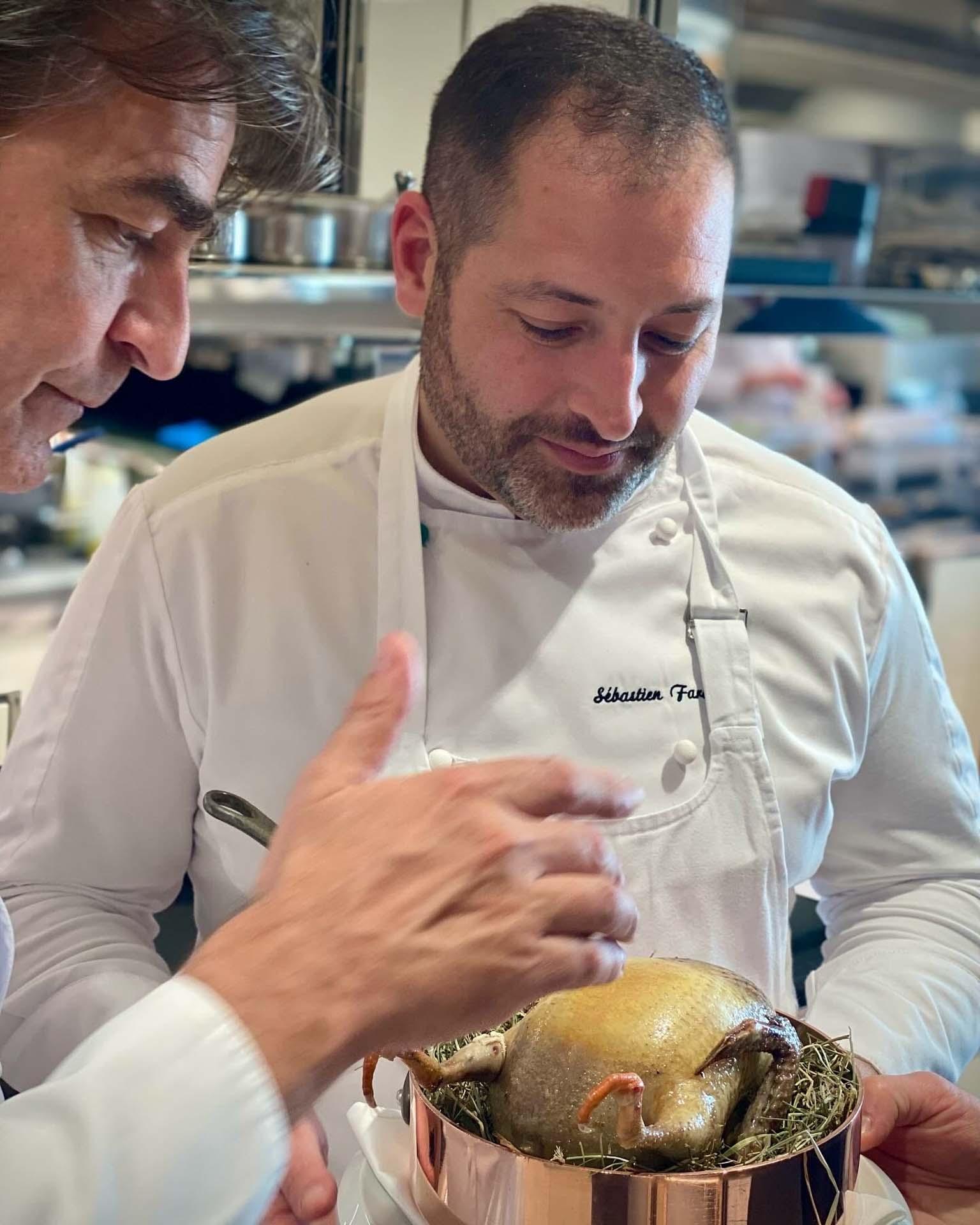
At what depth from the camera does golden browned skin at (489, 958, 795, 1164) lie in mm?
862

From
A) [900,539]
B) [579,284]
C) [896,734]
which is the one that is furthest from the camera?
[900,539]

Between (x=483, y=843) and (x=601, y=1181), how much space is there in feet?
0.66

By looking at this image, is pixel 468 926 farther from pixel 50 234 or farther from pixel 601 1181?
pixel 50 234

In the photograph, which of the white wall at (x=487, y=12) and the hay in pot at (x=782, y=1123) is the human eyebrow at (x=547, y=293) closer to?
the white wall at (x=487, y=12)

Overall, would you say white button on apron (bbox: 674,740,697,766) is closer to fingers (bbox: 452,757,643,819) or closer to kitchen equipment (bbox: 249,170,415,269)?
fingers (bbox: 452,757,643,819)

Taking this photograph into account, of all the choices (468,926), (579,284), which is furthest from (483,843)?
(579,284)

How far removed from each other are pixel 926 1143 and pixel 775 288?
156 cm

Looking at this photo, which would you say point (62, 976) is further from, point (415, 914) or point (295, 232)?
point (295, 232)

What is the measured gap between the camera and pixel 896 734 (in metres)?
1.54

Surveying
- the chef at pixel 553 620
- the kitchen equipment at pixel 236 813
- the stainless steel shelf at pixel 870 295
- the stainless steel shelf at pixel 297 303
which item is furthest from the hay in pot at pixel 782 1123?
the stainless steel shelf at pixel 870 295

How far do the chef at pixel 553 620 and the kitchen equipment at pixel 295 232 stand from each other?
11.3 inches

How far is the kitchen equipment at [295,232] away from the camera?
5.69ft

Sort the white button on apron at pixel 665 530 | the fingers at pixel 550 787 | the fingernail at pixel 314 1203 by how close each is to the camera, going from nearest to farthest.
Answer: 1. the fingers at pixel 550 787
2. the fingernail at pixel 314 1203
3. the white button on apron at pixel 665 530

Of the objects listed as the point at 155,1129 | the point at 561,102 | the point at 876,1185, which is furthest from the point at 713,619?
the point at 155,1129
